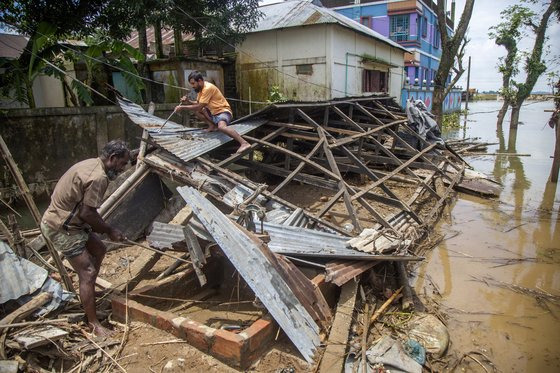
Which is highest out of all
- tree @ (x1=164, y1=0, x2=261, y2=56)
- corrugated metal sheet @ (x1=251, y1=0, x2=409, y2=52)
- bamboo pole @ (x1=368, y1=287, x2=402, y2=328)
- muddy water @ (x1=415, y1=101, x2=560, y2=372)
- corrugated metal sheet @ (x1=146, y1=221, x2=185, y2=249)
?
corrugated metal sheet @ (x1=251, y1=0, x2=409, y2=52)

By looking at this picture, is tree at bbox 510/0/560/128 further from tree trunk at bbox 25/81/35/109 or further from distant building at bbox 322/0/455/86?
tree trunk at bbox 25/81/35/109

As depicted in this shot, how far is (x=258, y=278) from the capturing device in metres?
3.20

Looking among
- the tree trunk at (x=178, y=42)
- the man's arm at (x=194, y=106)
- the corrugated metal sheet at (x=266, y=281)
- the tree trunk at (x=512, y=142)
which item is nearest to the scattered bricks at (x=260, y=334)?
the corrugated metal sheet at (x=266, y=281)

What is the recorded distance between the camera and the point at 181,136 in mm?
5629

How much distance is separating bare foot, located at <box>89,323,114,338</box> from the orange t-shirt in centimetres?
385

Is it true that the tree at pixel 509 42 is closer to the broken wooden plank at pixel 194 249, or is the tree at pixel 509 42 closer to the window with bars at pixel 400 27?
the window with bars at pixel 400 27

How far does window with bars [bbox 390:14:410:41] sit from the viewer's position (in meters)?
26.7

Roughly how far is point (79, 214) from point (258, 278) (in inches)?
66.3

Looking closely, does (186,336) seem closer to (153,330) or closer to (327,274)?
(153,330)

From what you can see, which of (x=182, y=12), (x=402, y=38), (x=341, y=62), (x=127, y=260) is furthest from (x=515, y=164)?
(x=402, y=38)

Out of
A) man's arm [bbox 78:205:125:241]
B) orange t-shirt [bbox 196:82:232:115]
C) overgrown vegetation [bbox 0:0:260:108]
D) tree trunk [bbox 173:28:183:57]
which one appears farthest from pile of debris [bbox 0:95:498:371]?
tree trunk [bbox 173:28:183:57]

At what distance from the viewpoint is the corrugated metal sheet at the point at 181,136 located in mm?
5133

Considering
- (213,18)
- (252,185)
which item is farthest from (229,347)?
(213,18)

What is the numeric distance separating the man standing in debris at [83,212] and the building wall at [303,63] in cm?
1171
